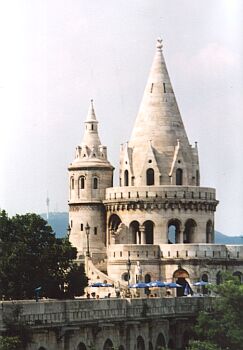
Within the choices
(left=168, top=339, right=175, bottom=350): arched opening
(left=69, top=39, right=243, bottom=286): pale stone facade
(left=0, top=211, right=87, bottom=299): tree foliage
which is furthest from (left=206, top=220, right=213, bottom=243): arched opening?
(left=168, top=339, right=175, bottom=350): arched opening

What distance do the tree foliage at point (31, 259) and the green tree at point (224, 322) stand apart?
11789mm

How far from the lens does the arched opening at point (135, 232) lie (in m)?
128

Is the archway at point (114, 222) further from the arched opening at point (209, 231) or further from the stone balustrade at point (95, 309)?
the stone balustrade at point (95, 309)

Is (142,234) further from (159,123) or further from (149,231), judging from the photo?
(159,123)

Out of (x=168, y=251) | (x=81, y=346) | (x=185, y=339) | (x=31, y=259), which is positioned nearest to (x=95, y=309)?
(x=81, y=346)

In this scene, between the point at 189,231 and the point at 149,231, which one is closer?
the point at 149,231

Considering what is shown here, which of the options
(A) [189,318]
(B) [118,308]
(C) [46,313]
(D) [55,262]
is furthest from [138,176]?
(C) [46,313]

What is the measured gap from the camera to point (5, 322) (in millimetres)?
68125

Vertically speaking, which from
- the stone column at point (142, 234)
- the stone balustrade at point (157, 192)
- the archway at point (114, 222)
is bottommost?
the stone column at point (142, 234)

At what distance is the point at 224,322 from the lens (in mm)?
85812

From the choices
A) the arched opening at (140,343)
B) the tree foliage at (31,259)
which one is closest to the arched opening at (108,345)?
the arched opening at (140,343)

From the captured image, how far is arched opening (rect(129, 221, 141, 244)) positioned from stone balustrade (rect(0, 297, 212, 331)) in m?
32.2

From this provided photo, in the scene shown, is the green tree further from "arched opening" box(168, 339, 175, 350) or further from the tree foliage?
the tree foliage

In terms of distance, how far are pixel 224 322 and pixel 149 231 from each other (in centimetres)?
4257
